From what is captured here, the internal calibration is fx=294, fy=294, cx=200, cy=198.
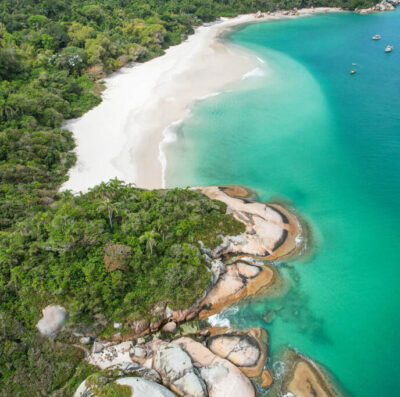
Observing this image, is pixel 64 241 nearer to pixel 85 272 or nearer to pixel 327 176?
pixel 85 272

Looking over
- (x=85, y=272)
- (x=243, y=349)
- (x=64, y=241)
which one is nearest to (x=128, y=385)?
(x=85, y=272)

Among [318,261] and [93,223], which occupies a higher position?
[93,223]

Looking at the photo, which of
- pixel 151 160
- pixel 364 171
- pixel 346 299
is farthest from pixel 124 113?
pixel 346 299

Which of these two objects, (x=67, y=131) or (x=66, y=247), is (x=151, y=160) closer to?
(x=67, y=131)

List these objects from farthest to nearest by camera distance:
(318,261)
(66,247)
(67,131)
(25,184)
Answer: (67,131)
(25,184)
(318,261)
(66,247)

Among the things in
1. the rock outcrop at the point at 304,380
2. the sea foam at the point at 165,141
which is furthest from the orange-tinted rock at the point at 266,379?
the sea foam at the point at 165,141

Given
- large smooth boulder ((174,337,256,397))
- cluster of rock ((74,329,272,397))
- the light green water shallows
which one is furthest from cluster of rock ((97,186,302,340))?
large smooth boulder ((174,337,256,397))
